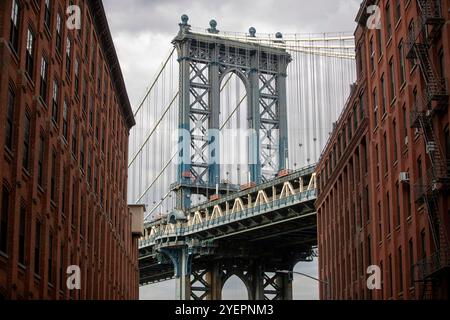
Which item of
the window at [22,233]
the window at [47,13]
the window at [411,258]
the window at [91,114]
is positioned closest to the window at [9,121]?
the window at [22,233]

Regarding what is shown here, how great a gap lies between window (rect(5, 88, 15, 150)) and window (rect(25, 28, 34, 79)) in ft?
10.5

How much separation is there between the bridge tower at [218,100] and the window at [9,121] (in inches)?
3660

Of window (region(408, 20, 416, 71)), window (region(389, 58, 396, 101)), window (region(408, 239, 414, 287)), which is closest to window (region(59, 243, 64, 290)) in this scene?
window (region(408, 239, 414, 287))

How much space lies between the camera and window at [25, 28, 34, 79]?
126 ft

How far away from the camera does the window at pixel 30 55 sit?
38378 mm

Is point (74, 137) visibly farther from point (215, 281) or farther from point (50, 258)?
point (215, 281)

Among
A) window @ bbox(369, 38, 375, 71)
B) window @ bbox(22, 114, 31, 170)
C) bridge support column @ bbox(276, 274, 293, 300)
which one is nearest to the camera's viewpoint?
window @ bbox(22, 114, 31, 170)

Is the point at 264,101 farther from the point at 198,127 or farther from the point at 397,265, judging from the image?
the point at 397,265

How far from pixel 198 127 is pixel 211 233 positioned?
15736 millimetres

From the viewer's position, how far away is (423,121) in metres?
45.0

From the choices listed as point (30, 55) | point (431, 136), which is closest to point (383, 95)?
point (431, 136)

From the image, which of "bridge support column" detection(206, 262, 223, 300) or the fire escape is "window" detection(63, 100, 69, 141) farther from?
"bridge support column" detection(206, 262, 223, 300)

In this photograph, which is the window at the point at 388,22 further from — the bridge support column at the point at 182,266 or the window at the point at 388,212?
the bridge support column at the point at 182,266
